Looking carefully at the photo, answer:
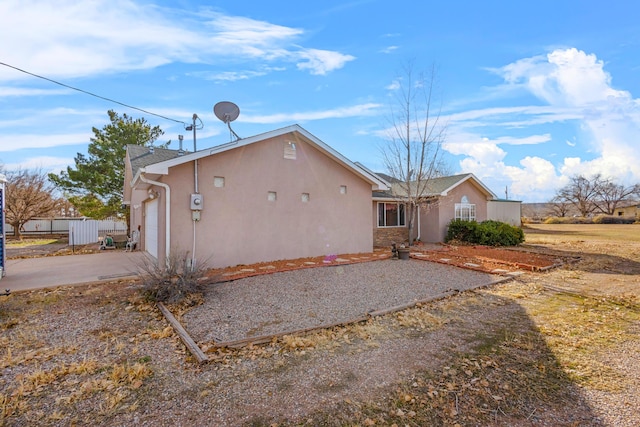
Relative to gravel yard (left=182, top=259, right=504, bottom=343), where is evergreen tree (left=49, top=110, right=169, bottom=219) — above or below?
above

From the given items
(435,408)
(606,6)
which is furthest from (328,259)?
(606,6)

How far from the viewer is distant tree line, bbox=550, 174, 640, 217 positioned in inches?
1892

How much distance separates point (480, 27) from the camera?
10227mm

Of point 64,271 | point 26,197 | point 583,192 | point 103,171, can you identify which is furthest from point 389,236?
point 583,192

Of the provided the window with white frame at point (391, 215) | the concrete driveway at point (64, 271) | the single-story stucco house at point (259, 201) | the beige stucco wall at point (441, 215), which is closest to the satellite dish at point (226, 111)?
the single-story stucco house at point (259, 201)

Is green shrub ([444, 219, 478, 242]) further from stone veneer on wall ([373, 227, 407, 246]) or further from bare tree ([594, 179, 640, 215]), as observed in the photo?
bare tree ([594, 179, 640, 215])

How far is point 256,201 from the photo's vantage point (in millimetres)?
9984

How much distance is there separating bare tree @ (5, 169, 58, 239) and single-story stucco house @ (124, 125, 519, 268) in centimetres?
1426

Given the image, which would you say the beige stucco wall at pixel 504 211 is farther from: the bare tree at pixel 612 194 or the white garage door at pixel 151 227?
the bare tree at pixel 612 194

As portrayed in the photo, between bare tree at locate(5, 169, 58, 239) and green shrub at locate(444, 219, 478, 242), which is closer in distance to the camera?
→ green shrub at locate(444, 219, 478, 242)

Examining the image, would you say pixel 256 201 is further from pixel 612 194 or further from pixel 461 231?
pixel 612 194

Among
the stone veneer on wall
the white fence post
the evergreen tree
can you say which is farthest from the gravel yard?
the white fence post

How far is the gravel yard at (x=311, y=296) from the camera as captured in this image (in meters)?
5.02

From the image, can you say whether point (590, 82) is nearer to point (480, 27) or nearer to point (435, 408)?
point (480, 27)
